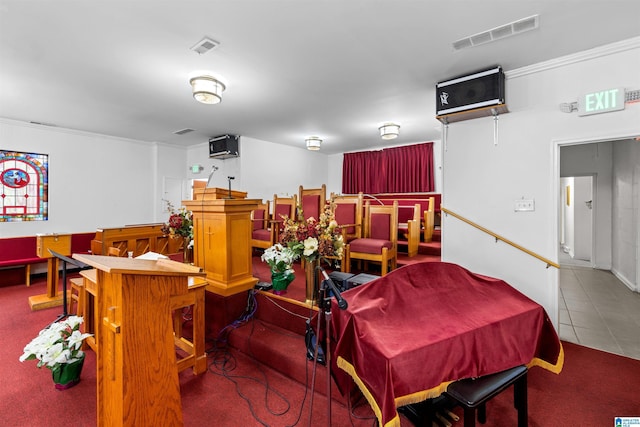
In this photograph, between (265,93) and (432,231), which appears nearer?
(265,93)

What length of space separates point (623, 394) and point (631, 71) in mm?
2547

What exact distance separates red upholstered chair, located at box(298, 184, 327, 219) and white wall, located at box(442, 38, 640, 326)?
180 cm

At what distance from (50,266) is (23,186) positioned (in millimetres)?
2280

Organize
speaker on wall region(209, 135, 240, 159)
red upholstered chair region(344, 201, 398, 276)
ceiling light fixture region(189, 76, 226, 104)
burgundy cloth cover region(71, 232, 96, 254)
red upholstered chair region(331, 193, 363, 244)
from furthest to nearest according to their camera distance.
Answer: speaker on wall region(209, 135, 240, 159)
burgundy cloth cover region(71, 232, 96, 254)
red upholstered chair region(331, 193, 363, 244)
red upholstered chair region(344, 201, 398, 276)
ceiling light fixture region(189, 76, 226, 104)

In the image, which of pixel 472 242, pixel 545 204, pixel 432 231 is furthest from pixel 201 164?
pixel 545 204

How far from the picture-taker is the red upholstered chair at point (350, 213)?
4020 millimetres

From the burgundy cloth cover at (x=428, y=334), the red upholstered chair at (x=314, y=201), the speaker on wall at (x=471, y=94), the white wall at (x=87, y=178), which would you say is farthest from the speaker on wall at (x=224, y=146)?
the burgundy cloth cover at (x=428, y=334)

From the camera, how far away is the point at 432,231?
4.97 m

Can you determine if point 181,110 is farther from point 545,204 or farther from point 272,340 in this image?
point 545,204

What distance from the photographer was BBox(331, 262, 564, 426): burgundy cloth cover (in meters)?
1.31

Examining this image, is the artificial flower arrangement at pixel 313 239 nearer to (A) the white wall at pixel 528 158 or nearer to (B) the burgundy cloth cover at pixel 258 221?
(A) the white wall at pixel 528 158

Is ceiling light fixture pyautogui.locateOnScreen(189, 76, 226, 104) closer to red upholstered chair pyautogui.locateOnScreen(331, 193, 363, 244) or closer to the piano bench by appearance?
red upholstered chair pyautogui.locateOnScreen(331, 193, 363, 244)

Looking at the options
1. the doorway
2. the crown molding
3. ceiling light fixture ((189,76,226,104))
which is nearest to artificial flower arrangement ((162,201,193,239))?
ceiling light fixture ((189,76,226,104))

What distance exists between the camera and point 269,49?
255 centimetres
